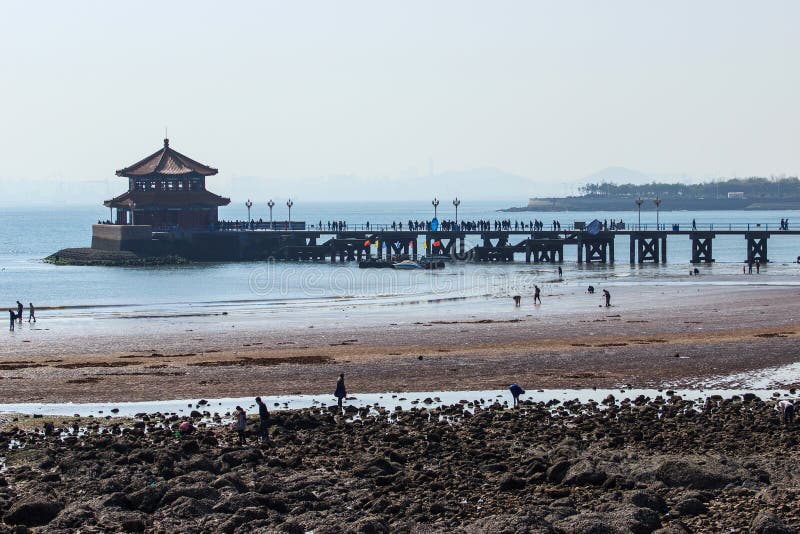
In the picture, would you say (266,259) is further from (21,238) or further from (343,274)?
(21,238)

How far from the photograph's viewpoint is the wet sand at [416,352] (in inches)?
1293

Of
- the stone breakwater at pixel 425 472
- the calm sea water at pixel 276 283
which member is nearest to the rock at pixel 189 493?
the stone breakwater at pixel 425 472

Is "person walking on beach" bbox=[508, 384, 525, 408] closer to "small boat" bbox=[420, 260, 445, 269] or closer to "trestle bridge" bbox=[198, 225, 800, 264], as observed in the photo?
"small boat" bbox=[420, 260, 445, 269]

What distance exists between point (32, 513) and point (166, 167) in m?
76.1

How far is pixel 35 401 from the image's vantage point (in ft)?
102

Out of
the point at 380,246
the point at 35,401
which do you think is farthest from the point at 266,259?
the point at 35,401

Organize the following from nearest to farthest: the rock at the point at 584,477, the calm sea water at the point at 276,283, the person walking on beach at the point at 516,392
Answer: the rock at the point at 584,477 → the person walking on beach at the point at 516,392 → the calm sea water at the point at 276,283

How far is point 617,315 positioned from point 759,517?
99.9 ft

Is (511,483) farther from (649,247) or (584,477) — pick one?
(649,247)

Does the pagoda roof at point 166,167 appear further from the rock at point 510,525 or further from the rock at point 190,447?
the rock at point 510,525

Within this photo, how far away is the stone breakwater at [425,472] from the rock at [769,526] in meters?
0.03

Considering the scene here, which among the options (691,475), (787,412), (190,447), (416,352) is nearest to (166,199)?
(416,352)

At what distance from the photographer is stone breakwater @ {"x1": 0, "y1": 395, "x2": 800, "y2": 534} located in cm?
1997

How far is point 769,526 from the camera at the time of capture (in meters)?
18.6
